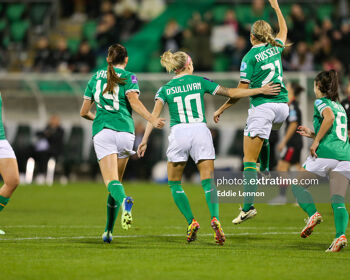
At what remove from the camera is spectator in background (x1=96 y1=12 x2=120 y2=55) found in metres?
25.1

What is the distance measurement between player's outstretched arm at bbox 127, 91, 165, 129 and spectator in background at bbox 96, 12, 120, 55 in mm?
16639

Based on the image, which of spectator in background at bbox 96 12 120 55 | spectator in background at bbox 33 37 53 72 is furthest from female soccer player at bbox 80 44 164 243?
spectator in background at bbox 96 12 120 55

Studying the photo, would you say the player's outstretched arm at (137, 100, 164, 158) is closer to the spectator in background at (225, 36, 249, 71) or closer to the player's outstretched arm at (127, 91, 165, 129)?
the player's outstretched arm at (127, 91, 165, 129)

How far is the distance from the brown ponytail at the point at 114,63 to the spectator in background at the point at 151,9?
18508 millimetres

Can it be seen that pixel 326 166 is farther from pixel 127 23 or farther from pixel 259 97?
pixel 127 23

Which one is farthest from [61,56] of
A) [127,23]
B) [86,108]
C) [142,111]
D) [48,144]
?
[142,111]

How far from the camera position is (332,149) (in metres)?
8.34

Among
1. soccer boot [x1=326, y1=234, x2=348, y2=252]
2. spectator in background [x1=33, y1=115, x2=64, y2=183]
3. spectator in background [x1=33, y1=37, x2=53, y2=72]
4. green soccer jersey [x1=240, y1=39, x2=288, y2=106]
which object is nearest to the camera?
soccer boot [x1=326, y1=234, x2=348, y2=252]

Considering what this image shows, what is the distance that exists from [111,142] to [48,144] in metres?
14.3

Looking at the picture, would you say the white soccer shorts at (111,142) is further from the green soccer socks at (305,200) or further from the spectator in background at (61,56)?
the spectator in background at (61,56)

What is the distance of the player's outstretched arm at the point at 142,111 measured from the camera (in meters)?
8.49

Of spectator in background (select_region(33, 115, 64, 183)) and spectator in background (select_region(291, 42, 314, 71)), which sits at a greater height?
spectator in background (select_region(291, 42, 314, 71))

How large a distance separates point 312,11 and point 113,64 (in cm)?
1775

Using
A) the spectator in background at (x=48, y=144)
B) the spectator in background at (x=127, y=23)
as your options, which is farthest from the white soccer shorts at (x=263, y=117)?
the spectator in background at (x=127, y=23)
